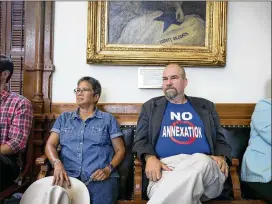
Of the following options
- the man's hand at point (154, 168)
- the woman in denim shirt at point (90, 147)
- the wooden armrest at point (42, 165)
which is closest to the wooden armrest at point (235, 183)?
the man's hand at point (154, 168)

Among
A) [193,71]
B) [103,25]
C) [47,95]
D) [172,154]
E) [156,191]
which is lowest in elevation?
[156,191]

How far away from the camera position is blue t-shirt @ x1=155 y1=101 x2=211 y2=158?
1.81m

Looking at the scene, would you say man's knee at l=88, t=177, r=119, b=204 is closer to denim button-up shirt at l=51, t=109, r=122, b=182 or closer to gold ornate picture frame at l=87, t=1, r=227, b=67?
denim button-up shirt at l=51, t=109, r=122, b=182

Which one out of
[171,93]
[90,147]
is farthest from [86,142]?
[171,93]

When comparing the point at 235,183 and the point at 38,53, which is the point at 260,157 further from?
the point at 38,53

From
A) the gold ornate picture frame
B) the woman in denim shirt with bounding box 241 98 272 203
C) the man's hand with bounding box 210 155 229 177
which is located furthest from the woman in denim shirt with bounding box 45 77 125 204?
the woman in denim shirt with bounding box 241 98 272 203

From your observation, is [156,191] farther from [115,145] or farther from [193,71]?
[193,71]

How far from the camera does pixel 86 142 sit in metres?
1.92

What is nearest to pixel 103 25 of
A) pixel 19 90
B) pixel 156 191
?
pixel 19 90

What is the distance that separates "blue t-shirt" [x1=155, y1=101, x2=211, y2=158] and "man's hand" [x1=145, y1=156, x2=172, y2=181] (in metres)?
0.15

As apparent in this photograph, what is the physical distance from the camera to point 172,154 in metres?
1.80

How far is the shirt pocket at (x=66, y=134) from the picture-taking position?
193 cm

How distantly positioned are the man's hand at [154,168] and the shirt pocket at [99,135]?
380 mm

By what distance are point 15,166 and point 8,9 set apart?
1.35 m
